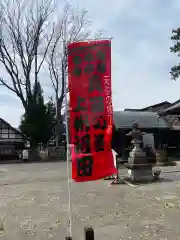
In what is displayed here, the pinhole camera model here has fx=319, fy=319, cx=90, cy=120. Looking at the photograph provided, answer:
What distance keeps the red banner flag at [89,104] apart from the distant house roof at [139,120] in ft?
71.4

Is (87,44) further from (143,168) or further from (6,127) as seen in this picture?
(6,127)

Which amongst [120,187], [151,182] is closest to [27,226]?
[120,187]

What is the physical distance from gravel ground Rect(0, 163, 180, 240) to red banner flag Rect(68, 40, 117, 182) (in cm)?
206

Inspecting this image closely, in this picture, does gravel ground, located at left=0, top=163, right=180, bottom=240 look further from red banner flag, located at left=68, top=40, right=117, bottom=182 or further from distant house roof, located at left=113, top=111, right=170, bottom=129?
distant house roof, located at left=113, top=111, right=170, bottom=129

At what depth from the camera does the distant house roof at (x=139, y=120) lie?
1102 inches

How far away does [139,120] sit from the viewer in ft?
95.8

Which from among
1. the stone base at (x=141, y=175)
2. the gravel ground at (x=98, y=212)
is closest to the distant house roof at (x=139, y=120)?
the stone base at (x=141, y=175)

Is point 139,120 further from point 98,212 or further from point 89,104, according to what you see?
point 89,104

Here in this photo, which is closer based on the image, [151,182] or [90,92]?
[90,92]

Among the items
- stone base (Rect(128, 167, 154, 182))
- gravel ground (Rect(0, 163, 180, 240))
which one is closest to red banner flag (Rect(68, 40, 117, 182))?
gravel ground (Rect(0, 163, 180, 240))

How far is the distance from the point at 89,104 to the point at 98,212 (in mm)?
4340

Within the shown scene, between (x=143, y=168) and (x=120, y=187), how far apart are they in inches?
74.1

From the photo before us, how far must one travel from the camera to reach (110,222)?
7.78 metres

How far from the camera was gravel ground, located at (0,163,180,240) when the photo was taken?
701 centimetres
